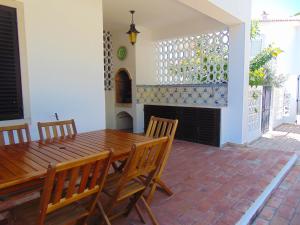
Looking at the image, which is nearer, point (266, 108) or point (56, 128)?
point (56, 128)

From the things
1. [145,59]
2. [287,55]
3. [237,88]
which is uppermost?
[287,55]

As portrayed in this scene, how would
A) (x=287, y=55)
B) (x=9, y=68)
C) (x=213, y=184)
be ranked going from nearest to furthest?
(x=9, y=68) < (x=213, y=184) < (x=287, y=55)

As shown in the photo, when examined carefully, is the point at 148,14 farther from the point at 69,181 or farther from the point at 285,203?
the point at 69,181

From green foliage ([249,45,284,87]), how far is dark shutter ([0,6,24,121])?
195 inches

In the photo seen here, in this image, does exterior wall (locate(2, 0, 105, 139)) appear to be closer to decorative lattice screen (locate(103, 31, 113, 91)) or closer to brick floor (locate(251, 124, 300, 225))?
brick floor (locate(251, 124, 300, 225))

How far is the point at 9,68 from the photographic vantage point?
8.70 ft

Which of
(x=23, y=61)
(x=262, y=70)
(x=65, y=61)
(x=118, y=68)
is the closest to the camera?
(x=23, y=61)

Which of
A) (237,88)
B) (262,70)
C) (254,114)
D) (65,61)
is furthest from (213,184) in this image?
(262,70)

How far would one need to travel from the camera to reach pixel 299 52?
8.77 m

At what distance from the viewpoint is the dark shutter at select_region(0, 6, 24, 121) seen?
2582 millimetres

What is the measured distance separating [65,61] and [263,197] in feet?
10.1

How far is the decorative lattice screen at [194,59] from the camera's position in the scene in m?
5.23

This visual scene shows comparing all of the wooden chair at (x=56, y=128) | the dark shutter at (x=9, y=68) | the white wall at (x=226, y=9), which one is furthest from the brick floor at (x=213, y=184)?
the white wall at (x=226, y=9)

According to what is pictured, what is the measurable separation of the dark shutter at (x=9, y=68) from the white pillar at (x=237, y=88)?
3832 millimetres
